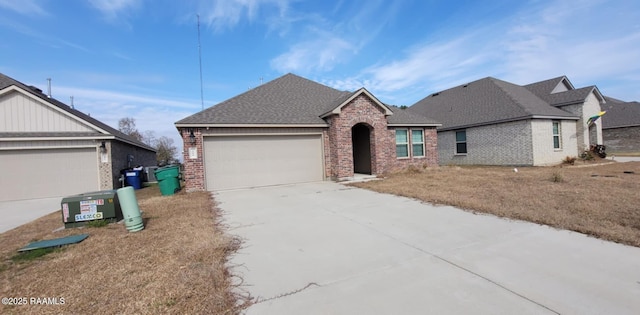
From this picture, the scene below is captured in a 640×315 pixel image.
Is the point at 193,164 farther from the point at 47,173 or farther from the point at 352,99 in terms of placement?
the point at 352,99

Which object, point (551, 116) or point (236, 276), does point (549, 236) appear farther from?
point (551, 116)

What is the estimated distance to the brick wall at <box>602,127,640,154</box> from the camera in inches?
1032

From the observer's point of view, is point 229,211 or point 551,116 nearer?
point 229,211

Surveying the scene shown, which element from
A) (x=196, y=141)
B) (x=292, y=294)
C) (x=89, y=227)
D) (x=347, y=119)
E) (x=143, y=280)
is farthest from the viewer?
(x=347, y=119)

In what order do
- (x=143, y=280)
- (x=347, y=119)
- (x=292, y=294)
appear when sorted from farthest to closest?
1. (x=347, y=119)
2. (x=143, y=280)
3. (x=292, y=294)

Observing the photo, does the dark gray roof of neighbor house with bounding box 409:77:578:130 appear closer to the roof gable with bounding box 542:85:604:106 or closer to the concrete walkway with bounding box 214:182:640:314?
the roof gable with bounding box 542:85:604:106

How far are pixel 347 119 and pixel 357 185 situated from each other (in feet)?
10.8

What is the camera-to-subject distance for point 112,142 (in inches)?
519

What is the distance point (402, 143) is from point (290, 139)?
6065 millimetres

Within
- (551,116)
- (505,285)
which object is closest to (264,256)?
(505,285)

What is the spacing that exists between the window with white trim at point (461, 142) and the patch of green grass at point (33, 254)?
2092cm

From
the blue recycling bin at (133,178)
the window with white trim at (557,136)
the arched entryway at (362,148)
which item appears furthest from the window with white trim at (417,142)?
the blue recycling bin at (133,178)

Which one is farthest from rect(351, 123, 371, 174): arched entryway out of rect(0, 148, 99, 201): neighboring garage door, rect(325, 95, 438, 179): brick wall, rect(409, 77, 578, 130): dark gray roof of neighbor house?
rect(0, 148, 99, 201): neighboring garage door

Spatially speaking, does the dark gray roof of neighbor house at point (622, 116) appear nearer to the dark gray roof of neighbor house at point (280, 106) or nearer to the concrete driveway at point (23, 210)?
the dark gray roof of neighbor house at point (280, 106)
